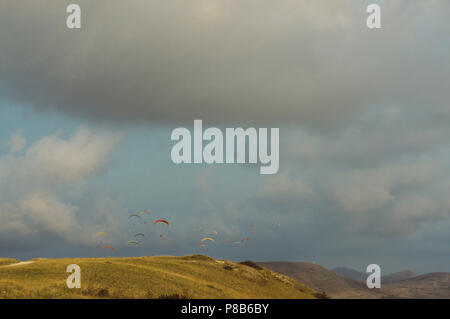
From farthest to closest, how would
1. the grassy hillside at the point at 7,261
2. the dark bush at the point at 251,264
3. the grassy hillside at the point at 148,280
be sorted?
the dark bush at the point at 251,264 → the grassy hillside at the point at 7,261 → the grassy hillside at the point at 148,280

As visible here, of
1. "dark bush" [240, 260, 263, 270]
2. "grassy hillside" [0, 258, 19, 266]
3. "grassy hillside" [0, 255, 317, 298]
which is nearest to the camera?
"grassy hillside" [0, 255, 317, 298]

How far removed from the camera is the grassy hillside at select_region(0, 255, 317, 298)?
4619 centimetres

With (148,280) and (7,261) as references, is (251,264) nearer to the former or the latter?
(148,280)

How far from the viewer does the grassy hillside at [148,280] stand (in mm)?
46188

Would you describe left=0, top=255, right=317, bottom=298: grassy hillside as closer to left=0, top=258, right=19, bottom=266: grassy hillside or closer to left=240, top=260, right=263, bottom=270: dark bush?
left=240, top=260, right=263, bottom=270: dark bush

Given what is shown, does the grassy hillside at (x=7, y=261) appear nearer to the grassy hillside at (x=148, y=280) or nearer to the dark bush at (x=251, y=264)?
the grassy hillside at (x=148, y=280)

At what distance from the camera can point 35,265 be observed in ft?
187

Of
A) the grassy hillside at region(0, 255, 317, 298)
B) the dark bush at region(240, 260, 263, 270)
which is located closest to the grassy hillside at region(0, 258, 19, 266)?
the grassy hillside at region(0, 255, 317, 298)

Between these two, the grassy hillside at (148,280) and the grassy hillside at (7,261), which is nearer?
the grassy hillside at (148,280)

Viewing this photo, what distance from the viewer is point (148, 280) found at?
53.6 metres

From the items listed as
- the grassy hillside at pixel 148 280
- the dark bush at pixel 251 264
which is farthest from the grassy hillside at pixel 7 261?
the dark bush at pixel 251 264
